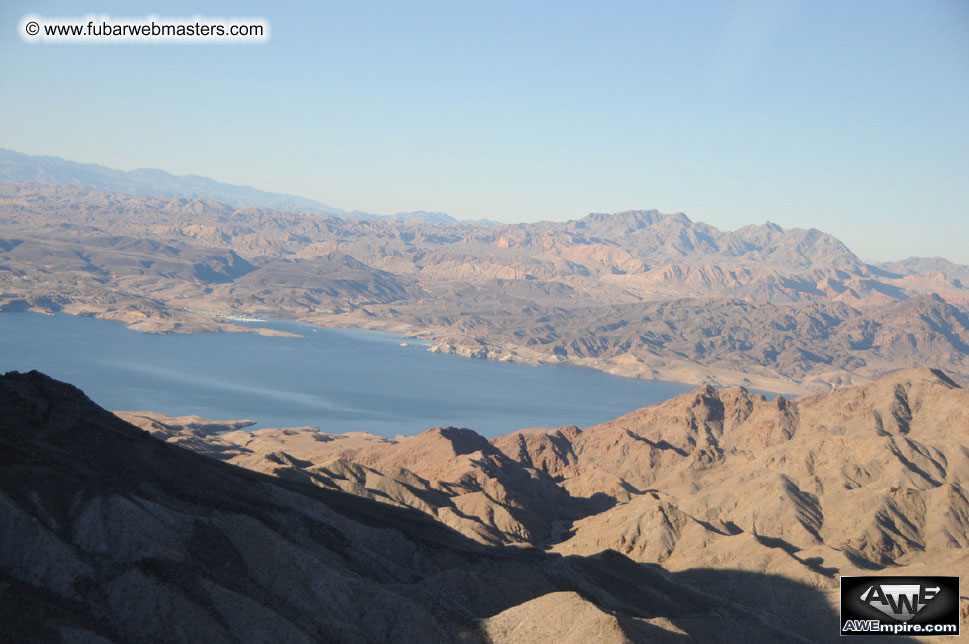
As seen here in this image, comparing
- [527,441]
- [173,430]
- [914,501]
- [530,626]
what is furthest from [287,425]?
[530,626]

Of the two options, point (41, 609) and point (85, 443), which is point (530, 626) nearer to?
point (41, 609)

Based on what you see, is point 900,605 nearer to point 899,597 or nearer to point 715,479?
point 899,597

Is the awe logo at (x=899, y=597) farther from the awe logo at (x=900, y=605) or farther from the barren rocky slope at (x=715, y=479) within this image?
the barren rocky slope at (x=715, y=479)

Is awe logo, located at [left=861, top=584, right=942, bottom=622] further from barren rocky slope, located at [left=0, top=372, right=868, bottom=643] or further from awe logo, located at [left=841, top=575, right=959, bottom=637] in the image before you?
barren rocky slope, located at [left=0, top=372, right=868, bottom=643]

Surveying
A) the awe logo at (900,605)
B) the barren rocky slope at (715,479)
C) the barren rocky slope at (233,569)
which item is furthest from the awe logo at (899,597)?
the barren rocky slope at (715,479)

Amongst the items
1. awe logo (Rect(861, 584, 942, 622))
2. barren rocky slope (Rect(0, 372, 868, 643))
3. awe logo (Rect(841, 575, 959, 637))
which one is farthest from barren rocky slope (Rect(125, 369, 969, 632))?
barren rocky slope (Rect(0, 372, 868, 643))
